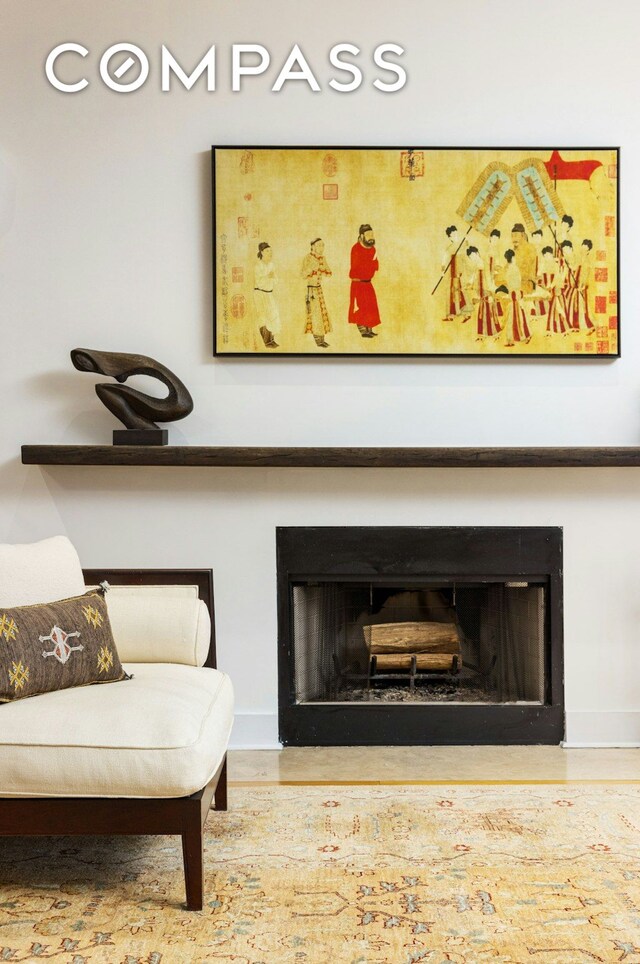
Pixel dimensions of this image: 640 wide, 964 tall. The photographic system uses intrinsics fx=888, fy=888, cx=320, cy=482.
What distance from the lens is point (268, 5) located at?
131 inches

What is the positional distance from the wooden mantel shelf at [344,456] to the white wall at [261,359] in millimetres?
157

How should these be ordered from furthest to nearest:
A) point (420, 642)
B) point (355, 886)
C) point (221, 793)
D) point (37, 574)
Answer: point (420, 642) < point (221, 793) < point (37, 574) < point (355, 886)

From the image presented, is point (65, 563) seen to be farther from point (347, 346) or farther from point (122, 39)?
point (122, 39)

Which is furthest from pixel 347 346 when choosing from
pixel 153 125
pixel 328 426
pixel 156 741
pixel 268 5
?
pixel 156 741

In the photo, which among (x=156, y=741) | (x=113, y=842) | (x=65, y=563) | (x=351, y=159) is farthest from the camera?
(x=351, y=159)

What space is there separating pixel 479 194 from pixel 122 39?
146 cm

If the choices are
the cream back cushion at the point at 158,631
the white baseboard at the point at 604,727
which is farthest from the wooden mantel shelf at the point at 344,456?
the white baseboard at the point at 604,727

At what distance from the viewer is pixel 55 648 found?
232 cm

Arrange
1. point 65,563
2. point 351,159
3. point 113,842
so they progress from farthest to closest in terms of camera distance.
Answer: point 351,159 → point 65,563 → point 113,842

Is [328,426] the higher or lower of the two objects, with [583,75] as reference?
lower

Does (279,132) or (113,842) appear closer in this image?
(113,842)

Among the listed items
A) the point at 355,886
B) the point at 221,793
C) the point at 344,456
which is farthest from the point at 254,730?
the point at 355,886

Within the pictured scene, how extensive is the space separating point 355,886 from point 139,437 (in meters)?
1.74

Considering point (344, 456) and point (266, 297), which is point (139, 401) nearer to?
point (266, 297)
